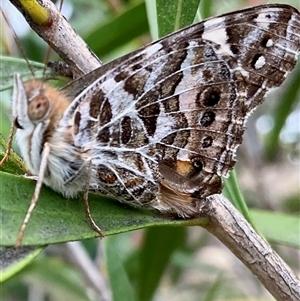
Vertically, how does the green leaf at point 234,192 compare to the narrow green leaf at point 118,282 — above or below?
below

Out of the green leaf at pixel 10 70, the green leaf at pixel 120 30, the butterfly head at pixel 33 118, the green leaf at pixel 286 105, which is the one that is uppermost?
the green leaf at pixel 120 30

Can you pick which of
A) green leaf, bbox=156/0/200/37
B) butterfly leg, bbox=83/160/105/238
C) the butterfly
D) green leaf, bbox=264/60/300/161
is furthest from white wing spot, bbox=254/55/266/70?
green leaf, bbox=264/60/300/161

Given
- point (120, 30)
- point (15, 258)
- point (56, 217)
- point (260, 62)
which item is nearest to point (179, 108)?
point (260, 62)

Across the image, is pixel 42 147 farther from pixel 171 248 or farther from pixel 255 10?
pixel 171 248

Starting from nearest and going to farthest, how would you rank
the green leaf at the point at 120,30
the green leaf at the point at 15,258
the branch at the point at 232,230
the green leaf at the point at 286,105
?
Result: the green leaf at the point at 15,258 < the branch at the point at 232,230 < the green leaf at the point at 120,30 < the green leaf at the point at 286,105

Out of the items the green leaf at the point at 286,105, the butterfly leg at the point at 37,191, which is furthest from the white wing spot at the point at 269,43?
the green leaf at the point at 286,105

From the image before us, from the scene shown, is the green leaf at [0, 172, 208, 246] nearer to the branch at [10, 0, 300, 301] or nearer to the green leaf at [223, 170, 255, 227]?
the branch at [10, 0, 300, 301]

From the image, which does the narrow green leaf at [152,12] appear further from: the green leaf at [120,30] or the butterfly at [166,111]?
the green leaf at [120,30]
